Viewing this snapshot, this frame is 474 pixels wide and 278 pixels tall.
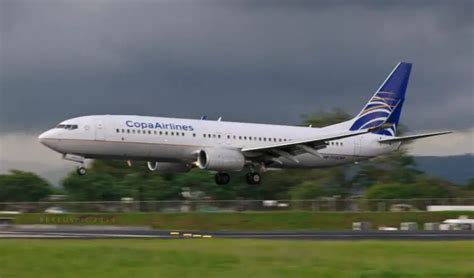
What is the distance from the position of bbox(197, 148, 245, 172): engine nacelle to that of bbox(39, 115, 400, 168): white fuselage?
1.30 feet

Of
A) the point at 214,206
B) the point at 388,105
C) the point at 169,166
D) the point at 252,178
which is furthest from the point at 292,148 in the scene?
the point at 388,105

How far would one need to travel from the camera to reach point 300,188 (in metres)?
112

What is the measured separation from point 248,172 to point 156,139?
25.6ft

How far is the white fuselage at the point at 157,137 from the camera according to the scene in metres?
55.6

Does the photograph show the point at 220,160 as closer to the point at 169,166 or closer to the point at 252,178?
the point at 252,178

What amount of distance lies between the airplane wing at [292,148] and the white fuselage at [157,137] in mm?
624

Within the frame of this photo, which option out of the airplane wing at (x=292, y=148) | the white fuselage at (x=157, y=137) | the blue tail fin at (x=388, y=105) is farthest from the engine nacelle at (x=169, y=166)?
the blue tail fin at (x=388, y=105)

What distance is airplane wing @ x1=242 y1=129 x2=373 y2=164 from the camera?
59781 millimetres

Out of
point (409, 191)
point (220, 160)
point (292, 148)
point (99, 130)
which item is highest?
point (409, 191)

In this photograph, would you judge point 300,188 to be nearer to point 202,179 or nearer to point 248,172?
point 202,179

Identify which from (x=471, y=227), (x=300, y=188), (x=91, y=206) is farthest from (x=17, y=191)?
(x=471, y=227)

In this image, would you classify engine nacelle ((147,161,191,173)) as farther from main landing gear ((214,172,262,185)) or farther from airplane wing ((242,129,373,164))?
airplane wing ((242,129,373,164))

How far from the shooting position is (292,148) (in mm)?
60812

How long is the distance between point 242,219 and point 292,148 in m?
5.33
